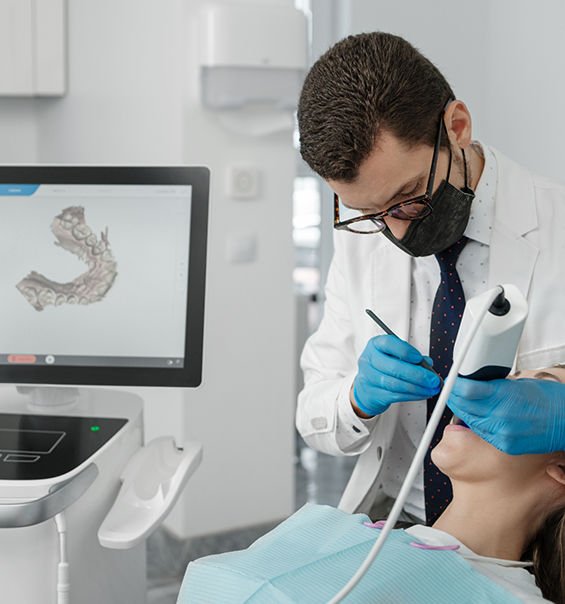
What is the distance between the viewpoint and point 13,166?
3.79 feet

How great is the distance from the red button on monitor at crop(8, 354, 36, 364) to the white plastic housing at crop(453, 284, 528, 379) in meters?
0.73

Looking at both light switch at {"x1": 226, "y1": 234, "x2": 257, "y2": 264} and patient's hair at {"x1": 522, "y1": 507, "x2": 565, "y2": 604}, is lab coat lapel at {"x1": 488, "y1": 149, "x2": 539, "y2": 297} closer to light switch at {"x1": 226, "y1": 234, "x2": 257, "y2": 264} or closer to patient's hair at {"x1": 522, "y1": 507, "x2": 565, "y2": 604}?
patient's hair at {"x1": 522, "y1": 507, "x2": 565, "y2": 604}

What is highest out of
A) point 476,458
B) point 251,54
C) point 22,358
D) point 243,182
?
point 251,54

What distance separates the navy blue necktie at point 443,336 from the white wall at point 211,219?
117cm

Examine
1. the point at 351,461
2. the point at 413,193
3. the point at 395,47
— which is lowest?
the point at 351,461

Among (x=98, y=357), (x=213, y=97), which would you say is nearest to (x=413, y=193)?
(x=98, y=357)

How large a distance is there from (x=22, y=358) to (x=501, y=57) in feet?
5.84

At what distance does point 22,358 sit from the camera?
1.14 metres

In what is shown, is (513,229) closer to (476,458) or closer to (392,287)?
(392,287)

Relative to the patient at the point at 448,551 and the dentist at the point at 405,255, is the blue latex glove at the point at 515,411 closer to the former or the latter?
the dentist at the point at 405,255

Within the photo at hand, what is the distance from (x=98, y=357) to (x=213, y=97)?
1270 mm

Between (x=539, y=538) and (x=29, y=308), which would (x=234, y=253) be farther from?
(x=539, y=538)

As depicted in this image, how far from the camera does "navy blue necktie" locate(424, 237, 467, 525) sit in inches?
46.3

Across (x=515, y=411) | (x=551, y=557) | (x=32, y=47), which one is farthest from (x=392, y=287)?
(x=32, y=47)
